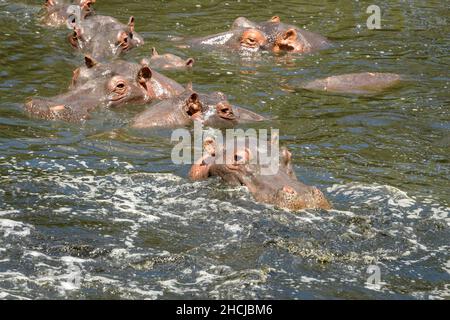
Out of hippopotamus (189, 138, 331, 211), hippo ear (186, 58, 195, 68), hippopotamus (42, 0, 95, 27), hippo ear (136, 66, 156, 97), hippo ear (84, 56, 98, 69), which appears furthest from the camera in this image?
hippopotamus (42, 0, 95, 27)

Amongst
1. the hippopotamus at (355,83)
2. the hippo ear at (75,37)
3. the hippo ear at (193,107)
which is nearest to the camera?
the hippo ear at (193,107)

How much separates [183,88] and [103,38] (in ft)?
8.91

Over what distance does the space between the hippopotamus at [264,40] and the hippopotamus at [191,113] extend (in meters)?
3.75

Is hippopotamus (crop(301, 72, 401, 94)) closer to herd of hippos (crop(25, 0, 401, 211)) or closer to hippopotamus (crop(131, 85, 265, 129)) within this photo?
herd of hippos (crop(25, 0, 401, 211))

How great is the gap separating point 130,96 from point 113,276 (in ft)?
16.0

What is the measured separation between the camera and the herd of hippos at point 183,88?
8.54 meters

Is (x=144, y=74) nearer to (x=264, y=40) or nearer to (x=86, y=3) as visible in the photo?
(x=264, y=40)

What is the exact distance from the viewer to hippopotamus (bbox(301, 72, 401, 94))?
42.2ft

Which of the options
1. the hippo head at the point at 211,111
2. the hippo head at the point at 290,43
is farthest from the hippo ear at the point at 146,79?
the hippo head at the point at 290,43

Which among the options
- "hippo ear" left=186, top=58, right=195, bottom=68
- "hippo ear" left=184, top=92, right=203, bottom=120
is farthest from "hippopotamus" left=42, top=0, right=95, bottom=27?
Result: "hippo ear" left=184, top=92, right=203, bottom=120

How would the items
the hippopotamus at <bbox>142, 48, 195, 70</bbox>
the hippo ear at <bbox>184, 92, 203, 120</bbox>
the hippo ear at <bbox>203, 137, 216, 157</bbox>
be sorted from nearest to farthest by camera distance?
the hippo ear at <bbox>203, 137, 216, 157</bbox> < the hippo ear at <bbox>184, 92, 203, 120</bbox> < the hippopotamus at <bbox>142, 48, 195, 70</bbox>

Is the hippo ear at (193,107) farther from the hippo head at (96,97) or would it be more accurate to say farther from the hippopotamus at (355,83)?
the hippopotamus at (355,83)

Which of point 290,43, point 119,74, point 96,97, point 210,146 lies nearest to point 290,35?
point 290,43
